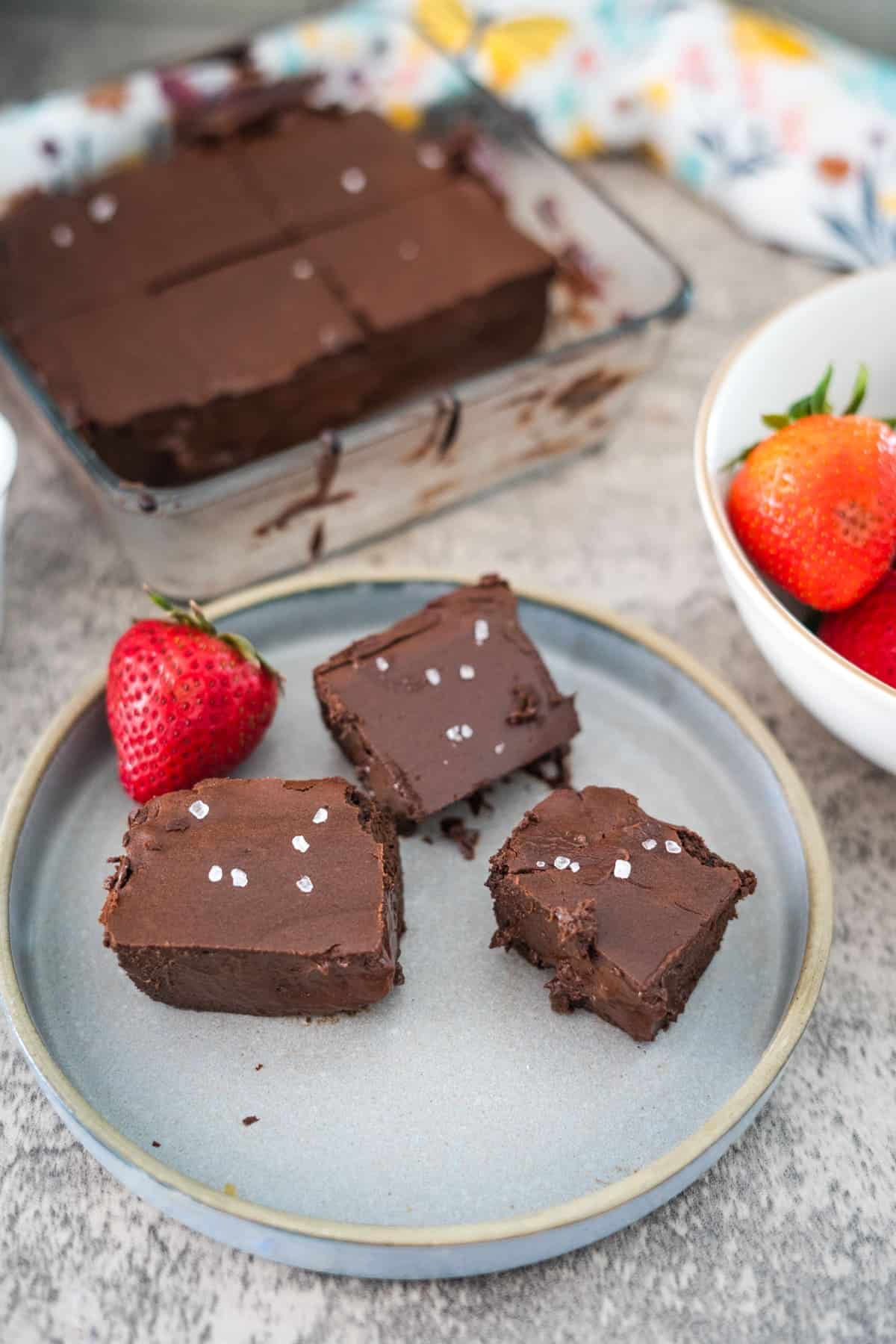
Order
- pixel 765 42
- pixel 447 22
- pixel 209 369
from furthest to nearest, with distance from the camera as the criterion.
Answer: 1. pixel 447 22
2. pixel 765 42
3. pixel 209 369

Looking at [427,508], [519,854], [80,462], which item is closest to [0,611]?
[80,462]

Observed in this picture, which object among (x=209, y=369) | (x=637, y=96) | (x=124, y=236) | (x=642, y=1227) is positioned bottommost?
(x=642, y=1227)

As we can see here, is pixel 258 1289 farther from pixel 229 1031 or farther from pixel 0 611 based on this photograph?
pixel 0 611

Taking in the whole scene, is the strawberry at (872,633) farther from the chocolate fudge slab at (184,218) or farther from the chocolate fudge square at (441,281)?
the chocolate fudge slab at (184,218)

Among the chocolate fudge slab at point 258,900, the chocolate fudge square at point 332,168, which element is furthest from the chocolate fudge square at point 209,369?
the chocolate fudge slab at point 258,900

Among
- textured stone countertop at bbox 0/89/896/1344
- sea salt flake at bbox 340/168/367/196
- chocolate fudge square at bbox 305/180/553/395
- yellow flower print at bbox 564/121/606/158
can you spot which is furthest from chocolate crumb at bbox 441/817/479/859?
yellow flower print at bbox 564/121/606/158

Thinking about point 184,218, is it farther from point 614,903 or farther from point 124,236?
point 614,903

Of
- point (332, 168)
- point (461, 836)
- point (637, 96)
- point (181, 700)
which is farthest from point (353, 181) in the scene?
point (461, 836)
